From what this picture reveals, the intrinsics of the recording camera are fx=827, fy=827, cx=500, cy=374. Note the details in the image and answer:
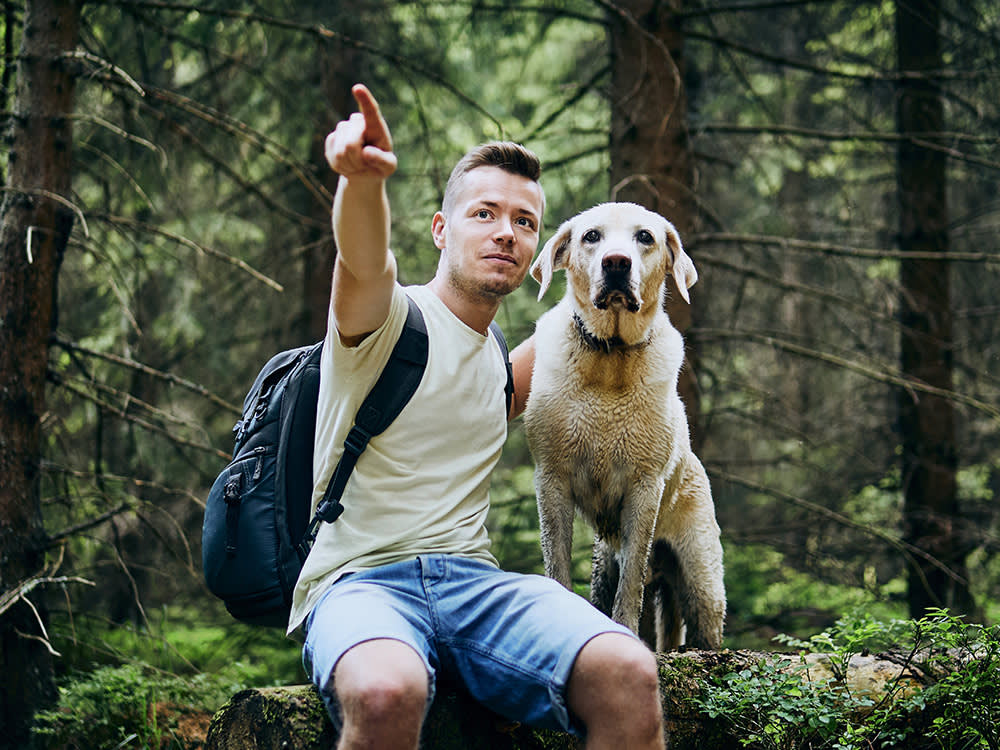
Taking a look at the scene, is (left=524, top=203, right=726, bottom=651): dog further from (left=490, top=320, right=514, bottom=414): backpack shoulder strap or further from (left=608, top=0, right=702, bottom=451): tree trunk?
(left=608, top=0, right=702, bottom=451): tree trunk

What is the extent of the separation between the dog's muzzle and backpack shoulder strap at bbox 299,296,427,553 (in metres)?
0.97

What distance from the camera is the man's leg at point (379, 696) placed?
2176 millimetres

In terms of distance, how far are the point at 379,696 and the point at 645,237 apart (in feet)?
7.74

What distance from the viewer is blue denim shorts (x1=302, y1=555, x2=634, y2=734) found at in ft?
7.88

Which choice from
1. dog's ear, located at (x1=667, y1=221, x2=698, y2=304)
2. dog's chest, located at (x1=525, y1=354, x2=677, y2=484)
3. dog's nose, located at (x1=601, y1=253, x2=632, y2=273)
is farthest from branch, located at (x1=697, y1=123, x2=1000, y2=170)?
dog's chest, located at (x1=525, y1=354, x2=677, y2=484)

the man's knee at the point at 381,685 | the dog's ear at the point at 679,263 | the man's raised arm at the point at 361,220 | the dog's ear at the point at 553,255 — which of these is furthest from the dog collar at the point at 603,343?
the man's knee at the point at 381,685

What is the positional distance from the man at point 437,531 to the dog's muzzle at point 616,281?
1.36 feet

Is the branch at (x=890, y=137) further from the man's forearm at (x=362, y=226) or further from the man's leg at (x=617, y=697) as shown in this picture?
the man's leg at (x=617, y=697)

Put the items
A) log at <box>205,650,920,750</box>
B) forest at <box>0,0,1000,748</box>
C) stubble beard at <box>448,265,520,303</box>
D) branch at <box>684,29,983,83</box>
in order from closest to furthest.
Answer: log at <box>205,650,920,750</box>, stubble beard at <box>448,265,520,303</box>, forest at <box>0,0,1000,748</box>, branch at <box>684,29,983,83</box>

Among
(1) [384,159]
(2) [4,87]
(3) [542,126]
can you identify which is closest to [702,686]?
(1) [384,159]

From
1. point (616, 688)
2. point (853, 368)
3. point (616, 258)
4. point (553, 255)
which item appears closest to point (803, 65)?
point (853, 368)

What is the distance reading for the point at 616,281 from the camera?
11.7 ft

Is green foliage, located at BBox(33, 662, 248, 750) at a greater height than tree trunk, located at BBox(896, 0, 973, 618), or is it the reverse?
tree trunk, located at BBox(896, 0, 973, 618)

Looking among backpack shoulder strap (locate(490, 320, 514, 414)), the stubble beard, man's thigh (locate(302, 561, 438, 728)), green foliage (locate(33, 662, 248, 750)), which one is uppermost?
the stubble beard
